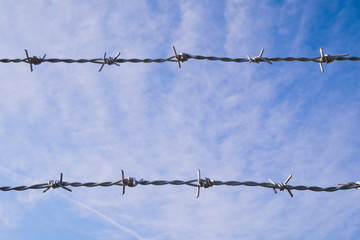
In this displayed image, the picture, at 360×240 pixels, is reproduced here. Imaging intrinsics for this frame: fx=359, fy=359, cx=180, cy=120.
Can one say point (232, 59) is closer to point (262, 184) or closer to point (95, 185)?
point (262, 184)

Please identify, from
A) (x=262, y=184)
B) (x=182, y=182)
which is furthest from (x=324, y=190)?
(x=182, y=182)

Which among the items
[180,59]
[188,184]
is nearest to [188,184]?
[188,184]

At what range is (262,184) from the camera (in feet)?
9.36

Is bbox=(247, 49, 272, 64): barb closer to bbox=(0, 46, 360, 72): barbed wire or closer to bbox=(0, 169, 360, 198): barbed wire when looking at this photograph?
bbox=(0, 46, 360, 72): barbed wire

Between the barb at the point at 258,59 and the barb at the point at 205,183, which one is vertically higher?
the barb at the point at 258,59

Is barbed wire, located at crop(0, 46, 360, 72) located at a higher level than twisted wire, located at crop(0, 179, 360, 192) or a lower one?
higher

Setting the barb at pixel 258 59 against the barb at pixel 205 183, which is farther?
the barb at pixel 258 59

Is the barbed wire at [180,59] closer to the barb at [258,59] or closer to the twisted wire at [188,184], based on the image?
the barb at [258,59]

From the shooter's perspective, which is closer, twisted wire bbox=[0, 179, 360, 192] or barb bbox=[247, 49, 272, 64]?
twisted wire bbox=[0, 179, 360, 192]

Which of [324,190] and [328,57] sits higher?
[328,57]

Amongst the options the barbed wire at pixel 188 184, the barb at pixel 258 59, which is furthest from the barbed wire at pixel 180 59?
the barbed wire at pixel 188 184

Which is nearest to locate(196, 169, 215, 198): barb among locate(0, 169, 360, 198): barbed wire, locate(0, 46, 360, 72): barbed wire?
locate(0, 169, 360, 198): barbed wire

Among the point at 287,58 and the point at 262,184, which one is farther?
→ the point at 287,58

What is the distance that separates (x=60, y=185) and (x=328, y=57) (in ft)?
9.25
